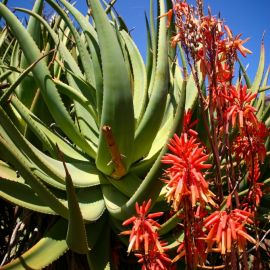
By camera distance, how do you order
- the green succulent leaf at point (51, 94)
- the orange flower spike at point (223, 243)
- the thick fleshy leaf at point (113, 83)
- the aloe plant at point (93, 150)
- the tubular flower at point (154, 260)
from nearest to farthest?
the orange flower spike at point (223, 243)
the tubular flower at point (154, 260)
the aloe plant at point (93, 150)
the thick fleshy leaf at point (113, 83)
the green succulent leaf at point (51, 94)

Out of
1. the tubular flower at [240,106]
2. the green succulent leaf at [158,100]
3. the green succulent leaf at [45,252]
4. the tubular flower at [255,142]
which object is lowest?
the green succulent leaf at [45,252]

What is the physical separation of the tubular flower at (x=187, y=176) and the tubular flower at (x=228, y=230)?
0.13ft

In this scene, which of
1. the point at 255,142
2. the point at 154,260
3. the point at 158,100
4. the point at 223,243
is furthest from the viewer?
the point at 158,100

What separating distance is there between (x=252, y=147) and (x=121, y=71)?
0.46 metres

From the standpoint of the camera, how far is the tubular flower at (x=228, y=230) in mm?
658

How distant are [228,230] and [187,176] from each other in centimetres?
12

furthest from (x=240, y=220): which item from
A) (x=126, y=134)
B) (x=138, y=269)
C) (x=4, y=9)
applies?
(x=4, y=9)

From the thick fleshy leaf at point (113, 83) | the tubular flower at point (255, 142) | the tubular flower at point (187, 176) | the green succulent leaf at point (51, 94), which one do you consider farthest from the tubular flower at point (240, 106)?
the green succulent leaf at point (51, 94)

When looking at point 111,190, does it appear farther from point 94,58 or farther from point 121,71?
point 94,58

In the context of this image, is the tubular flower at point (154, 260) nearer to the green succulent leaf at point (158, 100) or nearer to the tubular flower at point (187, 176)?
the tubular flower at point (187, 176)

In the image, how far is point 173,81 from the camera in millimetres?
1506

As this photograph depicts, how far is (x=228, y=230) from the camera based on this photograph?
26.1 inches

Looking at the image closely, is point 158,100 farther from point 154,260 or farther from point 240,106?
→ point 154,260

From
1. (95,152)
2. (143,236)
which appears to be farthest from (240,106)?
(95,152)
